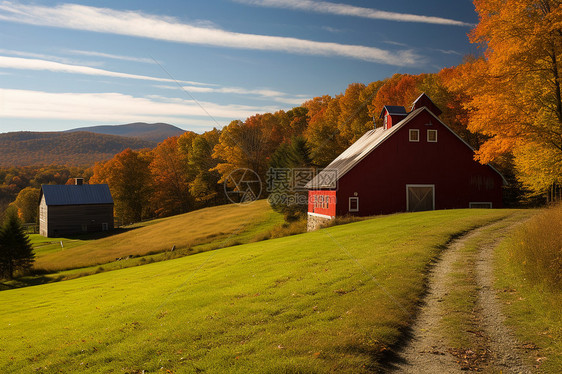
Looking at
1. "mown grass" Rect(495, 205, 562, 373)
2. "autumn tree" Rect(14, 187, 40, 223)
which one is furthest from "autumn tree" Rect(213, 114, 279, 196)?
"autumn tree" Rect(14, 187, 40, 223)

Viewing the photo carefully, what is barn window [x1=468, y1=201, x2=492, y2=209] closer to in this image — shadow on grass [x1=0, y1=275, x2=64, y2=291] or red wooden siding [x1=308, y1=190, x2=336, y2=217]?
red wooden siding [x1=308, y1=190, x2=336, y2=217]

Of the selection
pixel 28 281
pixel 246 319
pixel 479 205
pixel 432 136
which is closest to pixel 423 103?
pixel 432 136

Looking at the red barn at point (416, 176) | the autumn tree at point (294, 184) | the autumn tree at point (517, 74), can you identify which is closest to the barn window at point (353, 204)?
the red barn at point (416, 176)

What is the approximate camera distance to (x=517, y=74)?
1923 cm

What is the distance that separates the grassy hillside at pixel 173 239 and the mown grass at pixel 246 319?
18845 mm

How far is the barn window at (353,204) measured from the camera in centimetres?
3198

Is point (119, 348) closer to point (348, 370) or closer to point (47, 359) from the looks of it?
point (47, 359)

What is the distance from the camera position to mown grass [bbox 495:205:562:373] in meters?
6.98

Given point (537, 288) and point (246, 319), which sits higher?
point (537, 288)

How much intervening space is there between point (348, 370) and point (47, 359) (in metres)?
6.92

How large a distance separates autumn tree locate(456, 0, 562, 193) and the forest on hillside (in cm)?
5

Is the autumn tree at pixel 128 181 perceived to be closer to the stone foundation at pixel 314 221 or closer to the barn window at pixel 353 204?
the stone foundation at pixel 314 221

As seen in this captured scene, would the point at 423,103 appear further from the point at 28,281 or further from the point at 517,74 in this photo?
the point at 28,281

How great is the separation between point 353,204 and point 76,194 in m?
57.7
